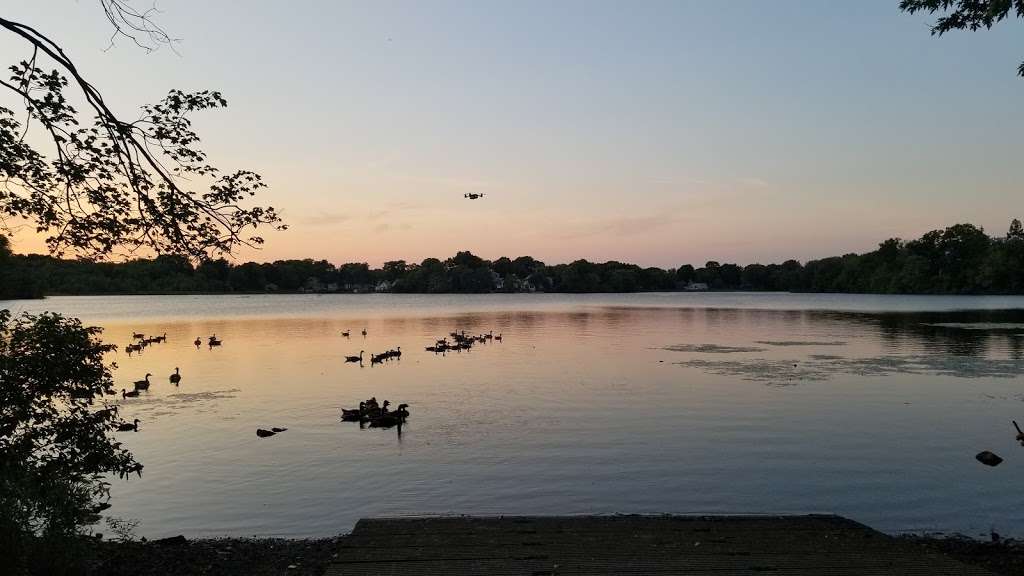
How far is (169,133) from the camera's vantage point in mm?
7359

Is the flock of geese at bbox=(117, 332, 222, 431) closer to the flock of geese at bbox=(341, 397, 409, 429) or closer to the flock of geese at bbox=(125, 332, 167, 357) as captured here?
the flock of geese at bbox=(125, 332, 167, 357)

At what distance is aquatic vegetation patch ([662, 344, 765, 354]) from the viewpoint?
1618 inches

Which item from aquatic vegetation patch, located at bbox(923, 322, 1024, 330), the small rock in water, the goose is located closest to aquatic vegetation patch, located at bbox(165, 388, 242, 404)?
the goose

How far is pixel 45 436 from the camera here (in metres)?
8.82

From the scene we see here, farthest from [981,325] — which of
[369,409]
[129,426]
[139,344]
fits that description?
[139,344]

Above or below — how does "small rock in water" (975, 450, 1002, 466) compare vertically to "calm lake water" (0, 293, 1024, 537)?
above

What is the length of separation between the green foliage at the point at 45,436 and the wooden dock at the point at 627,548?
9.89 feet

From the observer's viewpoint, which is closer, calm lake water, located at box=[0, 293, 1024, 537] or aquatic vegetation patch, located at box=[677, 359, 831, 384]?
calm lake water, located at box=[0, 293, 1024, 537]

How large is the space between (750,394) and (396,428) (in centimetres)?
1309

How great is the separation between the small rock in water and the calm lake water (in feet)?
0.55

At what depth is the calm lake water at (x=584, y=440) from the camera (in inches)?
491

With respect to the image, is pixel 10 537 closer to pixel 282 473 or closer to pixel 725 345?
pixel 282 473

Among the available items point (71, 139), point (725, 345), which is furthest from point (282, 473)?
point (725, 345)

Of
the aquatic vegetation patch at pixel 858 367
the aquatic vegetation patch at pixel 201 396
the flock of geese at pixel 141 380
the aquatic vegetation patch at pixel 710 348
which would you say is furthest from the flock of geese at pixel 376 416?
the aquatic vegetation patch at pixel 710 348
